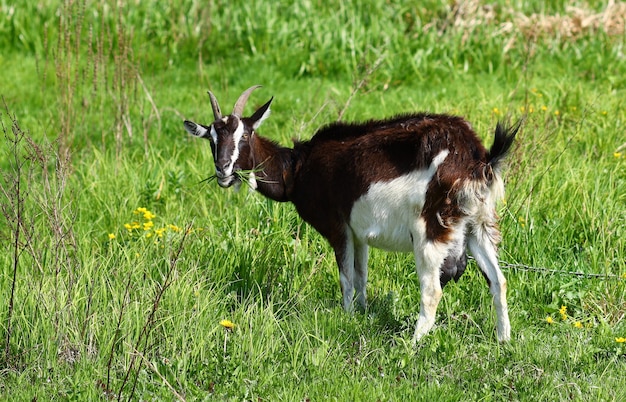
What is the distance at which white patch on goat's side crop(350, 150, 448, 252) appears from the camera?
5.50 meters

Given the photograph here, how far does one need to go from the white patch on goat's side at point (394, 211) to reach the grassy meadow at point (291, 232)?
1.64ft

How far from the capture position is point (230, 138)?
5.94 metres

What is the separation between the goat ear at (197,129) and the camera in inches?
238

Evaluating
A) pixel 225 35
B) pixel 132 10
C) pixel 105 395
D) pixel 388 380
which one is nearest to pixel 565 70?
pixel 225 35

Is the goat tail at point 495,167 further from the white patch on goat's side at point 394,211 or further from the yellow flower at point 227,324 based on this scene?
the yellow flower at point 227,324

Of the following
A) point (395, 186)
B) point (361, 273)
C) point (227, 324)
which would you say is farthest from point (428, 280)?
point (227, 324)

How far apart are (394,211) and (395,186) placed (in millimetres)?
148

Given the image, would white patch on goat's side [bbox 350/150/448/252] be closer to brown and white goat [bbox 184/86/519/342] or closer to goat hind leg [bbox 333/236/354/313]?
brown and white goat [bbox 184/86/519/342]

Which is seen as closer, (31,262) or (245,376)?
(245,376)

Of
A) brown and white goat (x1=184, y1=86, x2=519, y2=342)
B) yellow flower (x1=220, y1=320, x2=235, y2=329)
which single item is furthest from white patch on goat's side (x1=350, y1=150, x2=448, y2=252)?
Answer: yellow flower (x1=220, y1=320, x2=235, y2=329)

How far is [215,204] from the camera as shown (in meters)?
7.56

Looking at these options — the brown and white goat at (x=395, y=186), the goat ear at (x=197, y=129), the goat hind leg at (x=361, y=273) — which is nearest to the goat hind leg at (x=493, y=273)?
the brown and white goat at (x=395, y=186)

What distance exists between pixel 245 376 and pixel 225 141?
5.06 feet

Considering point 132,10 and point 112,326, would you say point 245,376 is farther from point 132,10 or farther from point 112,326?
point 132,10
